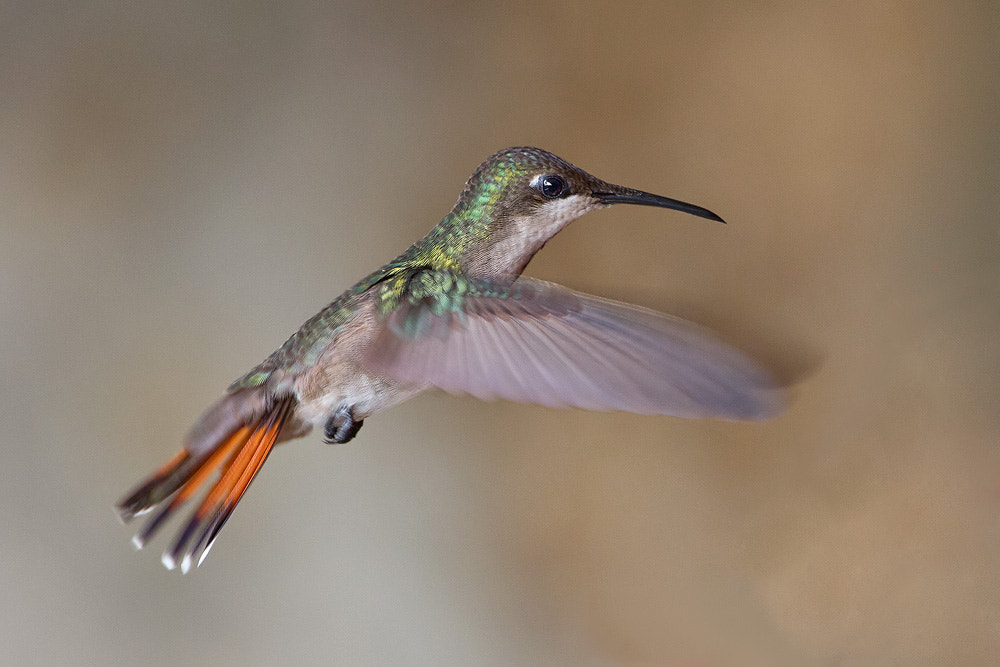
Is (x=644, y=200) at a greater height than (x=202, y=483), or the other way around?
(x=644, y=200)

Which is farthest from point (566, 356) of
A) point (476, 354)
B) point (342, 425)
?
point (342, 425)

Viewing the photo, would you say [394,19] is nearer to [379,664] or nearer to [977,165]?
[977,165]

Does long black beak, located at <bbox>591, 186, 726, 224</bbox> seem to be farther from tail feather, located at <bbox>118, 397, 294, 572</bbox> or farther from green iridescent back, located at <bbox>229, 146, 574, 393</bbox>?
tail feather, located at <bbox>118, 397, 294, 572</bbox>

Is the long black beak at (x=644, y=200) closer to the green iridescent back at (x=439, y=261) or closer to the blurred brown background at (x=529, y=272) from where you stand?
the green iridescent back at (x=439, y=261)

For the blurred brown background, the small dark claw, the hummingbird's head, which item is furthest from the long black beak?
the blurred brown background

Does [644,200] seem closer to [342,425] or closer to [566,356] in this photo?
[566,356]

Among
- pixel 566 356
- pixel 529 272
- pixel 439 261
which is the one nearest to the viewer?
pixel 566 356

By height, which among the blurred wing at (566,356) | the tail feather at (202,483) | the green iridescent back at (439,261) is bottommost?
A: the tail feather at (202,483)

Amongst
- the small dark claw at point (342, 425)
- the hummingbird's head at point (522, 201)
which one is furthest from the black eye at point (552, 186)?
the small dark claw at point (342, 425)

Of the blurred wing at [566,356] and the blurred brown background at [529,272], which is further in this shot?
the blurred brown background at [529,272]
